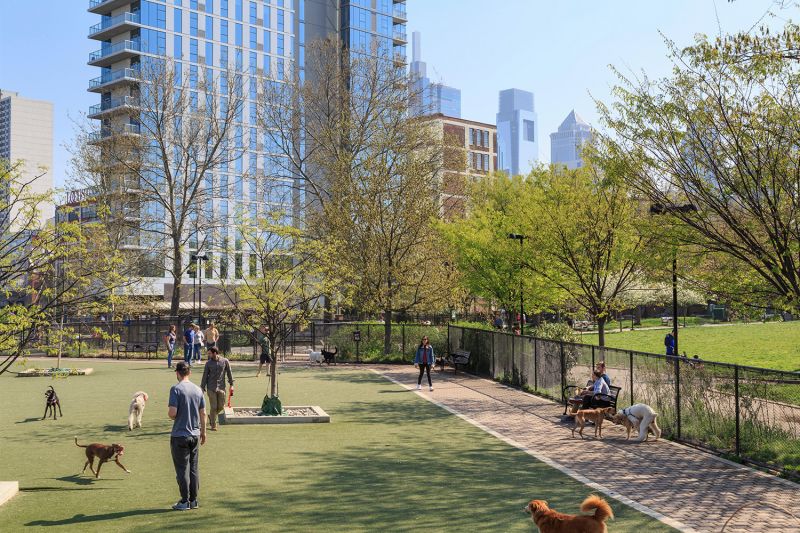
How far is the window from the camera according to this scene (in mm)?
84188

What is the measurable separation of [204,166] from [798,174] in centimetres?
3760

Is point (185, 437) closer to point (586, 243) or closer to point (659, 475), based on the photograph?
point (659, 475)

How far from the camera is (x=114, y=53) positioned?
80.6 metres

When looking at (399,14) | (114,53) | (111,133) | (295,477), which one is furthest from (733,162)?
(399,14)

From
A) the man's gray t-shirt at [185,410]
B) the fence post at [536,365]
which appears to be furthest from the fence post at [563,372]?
the man's gray t-shirt at [185,410]

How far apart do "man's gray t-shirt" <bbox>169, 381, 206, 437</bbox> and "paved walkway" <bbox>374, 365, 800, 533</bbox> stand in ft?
15.7

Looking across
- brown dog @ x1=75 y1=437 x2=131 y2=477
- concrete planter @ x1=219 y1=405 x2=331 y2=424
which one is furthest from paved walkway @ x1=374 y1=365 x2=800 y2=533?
brown dog @ x1=75 y1=437 x2=131 y2=477

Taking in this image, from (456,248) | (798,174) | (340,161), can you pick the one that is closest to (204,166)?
(340,161)

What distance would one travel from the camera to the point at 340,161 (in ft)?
135

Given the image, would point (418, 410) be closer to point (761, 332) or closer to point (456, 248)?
point (456, 248)

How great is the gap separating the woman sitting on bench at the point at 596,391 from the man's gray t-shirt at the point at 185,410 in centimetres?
1039

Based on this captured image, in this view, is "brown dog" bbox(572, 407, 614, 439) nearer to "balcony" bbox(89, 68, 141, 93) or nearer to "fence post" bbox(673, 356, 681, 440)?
"fence post" bbox(673, 356, 681, 440)

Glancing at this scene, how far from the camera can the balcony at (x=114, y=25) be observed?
80312mm

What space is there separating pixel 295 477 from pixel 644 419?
7.48 m
